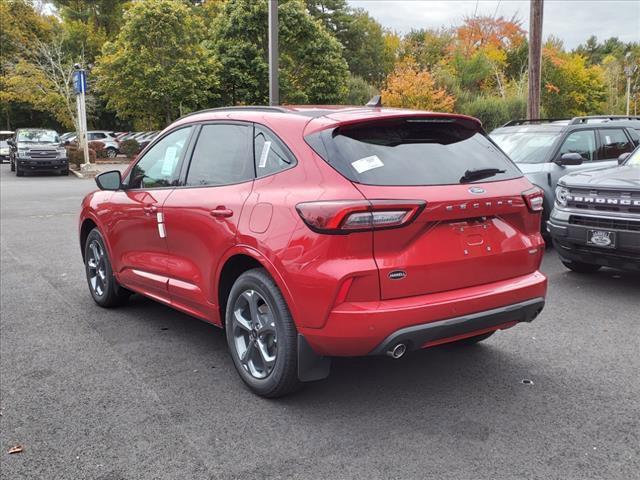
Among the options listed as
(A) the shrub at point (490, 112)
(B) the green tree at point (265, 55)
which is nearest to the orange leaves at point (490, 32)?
(A) the shrub at point (490, 112)

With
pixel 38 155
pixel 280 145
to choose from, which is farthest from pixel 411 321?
pixel 38 155

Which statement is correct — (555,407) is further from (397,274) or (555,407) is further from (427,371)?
(397,274)

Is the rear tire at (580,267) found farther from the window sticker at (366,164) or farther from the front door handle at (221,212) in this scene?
the front door handle at (221,212)

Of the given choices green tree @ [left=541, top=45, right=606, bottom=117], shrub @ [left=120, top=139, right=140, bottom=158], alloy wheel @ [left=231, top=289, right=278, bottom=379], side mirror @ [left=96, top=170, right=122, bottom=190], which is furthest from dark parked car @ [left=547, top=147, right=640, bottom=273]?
green tree @ [left=541, top=45, right=606, bottom=117]

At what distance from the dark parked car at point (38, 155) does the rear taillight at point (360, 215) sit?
76.9 ft

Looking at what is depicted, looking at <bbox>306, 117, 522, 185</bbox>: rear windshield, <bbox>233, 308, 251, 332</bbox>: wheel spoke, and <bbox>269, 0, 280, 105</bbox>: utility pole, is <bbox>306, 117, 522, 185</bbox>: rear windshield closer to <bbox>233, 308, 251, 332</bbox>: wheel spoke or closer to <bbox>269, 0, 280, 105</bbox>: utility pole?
<bbox>233, 308, 251, 332</bbox>: wheel spoke

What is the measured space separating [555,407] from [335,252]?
164 cm

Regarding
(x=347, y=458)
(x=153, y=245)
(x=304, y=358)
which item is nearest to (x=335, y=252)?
(x=304, y=358)

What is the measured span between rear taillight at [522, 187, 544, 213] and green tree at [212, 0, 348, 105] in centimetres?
2764

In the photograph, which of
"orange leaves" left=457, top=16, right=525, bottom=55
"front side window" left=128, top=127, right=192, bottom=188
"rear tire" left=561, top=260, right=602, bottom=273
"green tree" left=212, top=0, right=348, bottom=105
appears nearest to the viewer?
"front side window" left=128, top=127, right=192, bottom=188

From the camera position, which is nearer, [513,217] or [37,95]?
[513,217]

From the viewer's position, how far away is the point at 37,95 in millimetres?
32781

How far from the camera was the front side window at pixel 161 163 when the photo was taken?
4.73 m

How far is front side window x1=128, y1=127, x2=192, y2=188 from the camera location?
15.5 ft
